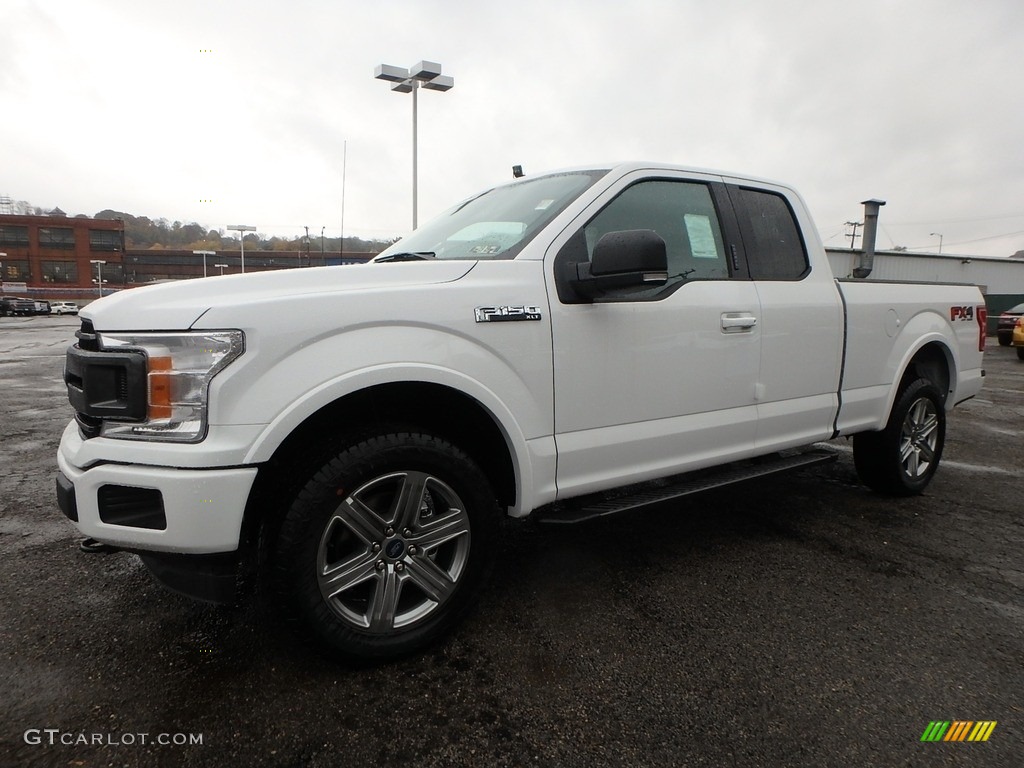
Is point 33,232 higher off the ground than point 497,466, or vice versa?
point 33,232

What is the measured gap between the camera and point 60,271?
262 feet

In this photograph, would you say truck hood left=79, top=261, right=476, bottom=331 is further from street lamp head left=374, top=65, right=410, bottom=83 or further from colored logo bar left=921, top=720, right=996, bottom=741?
street lamp head left=374, top=65, right=410, bottom=83

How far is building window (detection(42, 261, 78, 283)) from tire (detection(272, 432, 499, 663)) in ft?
312

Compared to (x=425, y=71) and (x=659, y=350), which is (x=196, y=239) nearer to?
(x=425, y=71)

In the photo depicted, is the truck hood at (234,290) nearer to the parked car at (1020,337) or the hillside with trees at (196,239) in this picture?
the hillside with trees at (196,239)

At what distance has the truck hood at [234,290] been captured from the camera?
2029mm

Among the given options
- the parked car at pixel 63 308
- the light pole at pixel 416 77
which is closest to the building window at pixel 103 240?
the parked car at pixel 63 308

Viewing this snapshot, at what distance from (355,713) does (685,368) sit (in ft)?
6.55

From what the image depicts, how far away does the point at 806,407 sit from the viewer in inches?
143

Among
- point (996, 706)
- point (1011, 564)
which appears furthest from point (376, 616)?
point (1011, 564)

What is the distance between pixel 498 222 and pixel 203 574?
6.34ft

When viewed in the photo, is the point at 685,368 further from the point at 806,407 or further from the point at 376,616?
the point at 376,616

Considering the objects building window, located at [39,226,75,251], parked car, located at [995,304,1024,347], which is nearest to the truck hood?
parked car, located at [995,304,1024,347]

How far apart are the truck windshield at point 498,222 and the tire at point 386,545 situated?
97cm
